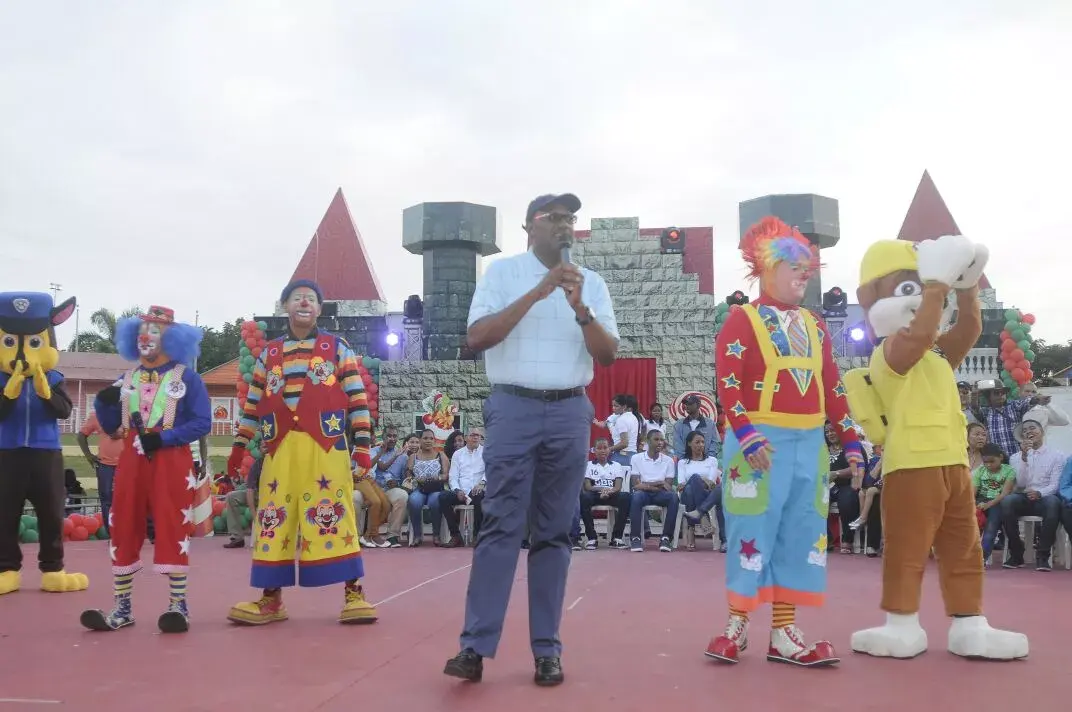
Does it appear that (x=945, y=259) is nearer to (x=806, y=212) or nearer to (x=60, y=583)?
(x=60, y=583)

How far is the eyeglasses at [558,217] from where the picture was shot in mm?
3479

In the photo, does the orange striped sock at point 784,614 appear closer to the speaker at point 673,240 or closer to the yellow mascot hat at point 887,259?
the yellow mascot hat at point 887,259

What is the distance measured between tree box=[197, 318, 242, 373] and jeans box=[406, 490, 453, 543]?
35.9 m

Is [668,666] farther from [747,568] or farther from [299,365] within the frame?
[299,365]

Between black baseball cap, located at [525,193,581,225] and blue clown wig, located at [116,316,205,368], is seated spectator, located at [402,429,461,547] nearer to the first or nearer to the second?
blue clown wig, located at [116,316,205,368]

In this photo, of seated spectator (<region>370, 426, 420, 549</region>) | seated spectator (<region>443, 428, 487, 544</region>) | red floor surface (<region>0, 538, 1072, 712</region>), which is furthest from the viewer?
seated spectator (<region>370, 426, 420, 549</region>)

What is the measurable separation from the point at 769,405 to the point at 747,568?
62 cm

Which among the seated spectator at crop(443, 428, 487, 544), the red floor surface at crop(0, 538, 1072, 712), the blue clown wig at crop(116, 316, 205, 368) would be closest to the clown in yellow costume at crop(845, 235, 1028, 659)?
the red floor surface at crop(0, 538, 1072, 712)

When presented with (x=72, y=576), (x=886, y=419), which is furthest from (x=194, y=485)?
(x=886, y=419)

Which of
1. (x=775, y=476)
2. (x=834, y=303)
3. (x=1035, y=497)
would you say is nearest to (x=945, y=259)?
(x=775, y=476)

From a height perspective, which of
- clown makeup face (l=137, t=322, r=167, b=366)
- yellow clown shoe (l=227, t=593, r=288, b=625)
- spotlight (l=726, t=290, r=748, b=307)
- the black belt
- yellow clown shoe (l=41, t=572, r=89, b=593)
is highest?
spotlight (l=726, t=290, r=748, b=307)

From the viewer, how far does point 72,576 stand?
236 inches

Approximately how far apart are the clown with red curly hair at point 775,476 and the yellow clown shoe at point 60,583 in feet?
13.9

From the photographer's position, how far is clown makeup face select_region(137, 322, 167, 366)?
476cm
